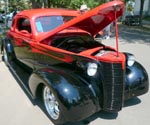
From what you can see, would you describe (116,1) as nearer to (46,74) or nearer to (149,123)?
(46,74)

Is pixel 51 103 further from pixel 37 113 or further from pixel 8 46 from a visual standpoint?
pixel 8 46

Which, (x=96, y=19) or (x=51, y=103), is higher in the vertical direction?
(x=96, y=19)

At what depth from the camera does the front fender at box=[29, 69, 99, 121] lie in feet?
Result: 12.7

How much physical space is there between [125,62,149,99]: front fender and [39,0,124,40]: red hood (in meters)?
1.09

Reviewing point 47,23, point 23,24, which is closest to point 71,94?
point 47,23

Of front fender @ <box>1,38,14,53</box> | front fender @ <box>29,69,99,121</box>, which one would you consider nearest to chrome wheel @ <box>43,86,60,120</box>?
front fender @ <box>29,69,99,121</box>

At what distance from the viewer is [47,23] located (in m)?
5.81

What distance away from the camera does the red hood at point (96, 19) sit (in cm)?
418

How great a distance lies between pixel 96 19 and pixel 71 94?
5.88 feet

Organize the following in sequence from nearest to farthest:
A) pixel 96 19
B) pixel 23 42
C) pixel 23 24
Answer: pixel 96 19, pixel 23 42, pixel 23 24

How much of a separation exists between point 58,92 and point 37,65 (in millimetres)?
1618

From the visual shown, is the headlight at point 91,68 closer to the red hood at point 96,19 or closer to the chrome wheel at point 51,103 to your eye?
the chrome wheel at point 51,103

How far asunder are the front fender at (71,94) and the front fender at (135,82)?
2.88 feet

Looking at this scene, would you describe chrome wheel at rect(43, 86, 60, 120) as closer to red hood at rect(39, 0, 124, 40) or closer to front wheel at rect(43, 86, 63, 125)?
front wheel at rect(43, 86, 63, 125)
